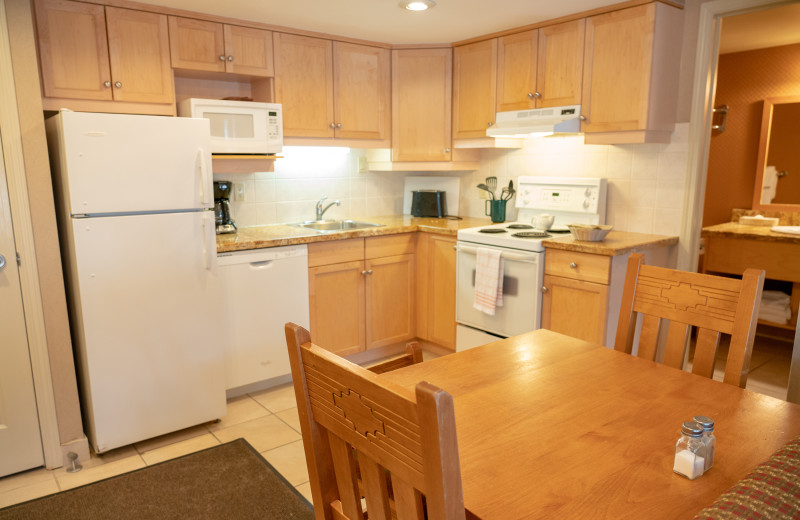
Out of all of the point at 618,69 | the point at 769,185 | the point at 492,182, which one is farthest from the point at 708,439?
the point at 769,185

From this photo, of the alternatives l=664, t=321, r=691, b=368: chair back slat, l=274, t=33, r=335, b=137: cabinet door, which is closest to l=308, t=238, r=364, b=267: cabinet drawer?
l=274, t=33, r=335, b=137: cabinet door

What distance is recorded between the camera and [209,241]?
2.64 meters

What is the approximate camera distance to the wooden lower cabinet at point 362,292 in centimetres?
332

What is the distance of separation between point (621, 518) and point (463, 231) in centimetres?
258

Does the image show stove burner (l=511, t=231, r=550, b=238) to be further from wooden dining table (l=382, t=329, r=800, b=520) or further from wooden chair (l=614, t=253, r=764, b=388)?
wooden dining table (l=382, t=329, r=800, b=520)

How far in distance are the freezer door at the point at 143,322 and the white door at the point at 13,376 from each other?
8.4 inches

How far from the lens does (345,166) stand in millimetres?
3982

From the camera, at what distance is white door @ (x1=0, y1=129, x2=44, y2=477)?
2273 mm

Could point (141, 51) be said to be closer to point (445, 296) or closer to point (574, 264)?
point (445, 296)

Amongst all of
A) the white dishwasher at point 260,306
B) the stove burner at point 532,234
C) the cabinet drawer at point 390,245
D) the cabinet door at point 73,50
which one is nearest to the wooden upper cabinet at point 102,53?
the cabinet door at point 73,50

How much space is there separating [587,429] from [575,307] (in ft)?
6.06

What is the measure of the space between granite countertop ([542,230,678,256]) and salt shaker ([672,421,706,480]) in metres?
1.83

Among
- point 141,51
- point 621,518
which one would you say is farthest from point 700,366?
point 141,51

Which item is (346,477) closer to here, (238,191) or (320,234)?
(320,234)
